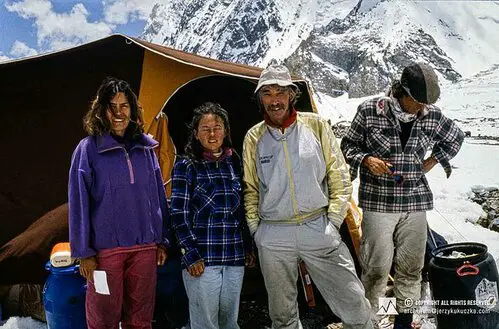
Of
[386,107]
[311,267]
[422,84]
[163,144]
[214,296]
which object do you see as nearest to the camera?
[214,296]

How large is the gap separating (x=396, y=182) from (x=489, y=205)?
432cm

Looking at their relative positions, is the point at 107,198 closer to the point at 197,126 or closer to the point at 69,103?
the point at 197,126

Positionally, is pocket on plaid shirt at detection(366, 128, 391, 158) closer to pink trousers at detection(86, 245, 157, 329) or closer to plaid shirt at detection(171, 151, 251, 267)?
plaid shirt at detection(171, 151, 251, 267)

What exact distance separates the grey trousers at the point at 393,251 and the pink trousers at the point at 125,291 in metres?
1.44

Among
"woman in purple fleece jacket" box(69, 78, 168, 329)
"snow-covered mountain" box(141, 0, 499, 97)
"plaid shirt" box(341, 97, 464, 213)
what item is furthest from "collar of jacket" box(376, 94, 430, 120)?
"snow-covered mountain" box(141, 0, 499, 97)

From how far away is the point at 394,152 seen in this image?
3.00m

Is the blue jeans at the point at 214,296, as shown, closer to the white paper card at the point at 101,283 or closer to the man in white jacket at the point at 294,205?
the man in white jacket at the point at 294,205

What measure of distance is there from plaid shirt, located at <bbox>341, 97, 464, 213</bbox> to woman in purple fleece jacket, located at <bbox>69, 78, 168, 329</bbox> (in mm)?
1401

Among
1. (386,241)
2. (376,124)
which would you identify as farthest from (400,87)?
(386,241)

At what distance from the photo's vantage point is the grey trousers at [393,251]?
2.99 metres

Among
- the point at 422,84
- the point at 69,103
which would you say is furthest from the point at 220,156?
the point at 69,103

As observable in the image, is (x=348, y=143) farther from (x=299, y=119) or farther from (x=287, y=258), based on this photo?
(x=287, y=258)

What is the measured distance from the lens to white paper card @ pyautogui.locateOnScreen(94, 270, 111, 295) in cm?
243

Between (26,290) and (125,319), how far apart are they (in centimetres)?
141
